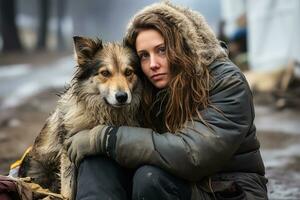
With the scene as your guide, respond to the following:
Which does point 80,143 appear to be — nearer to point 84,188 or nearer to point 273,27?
point 84,188

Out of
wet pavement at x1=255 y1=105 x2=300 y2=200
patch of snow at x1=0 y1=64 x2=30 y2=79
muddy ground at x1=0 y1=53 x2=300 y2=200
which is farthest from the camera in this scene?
patch of snow at x1=0 y1=64 x2=30 y2=79

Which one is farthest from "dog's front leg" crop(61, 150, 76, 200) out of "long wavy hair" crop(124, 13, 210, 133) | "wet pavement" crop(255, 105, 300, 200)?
"wet pavement" crop(255, 105, 300, 200)

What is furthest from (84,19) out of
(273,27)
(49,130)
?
(49,130)

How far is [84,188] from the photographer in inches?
130

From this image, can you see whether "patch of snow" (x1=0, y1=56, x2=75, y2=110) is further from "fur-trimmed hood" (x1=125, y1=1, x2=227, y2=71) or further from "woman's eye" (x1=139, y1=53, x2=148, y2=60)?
"fur-trimmed hood" (x1=125, y1=1, x2=227, y2=71)

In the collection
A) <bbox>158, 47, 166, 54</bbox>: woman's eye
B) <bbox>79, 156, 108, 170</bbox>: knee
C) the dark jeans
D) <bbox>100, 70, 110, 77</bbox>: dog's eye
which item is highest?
<bbox>158, 47, 166, 54</bbox>: woman's eye

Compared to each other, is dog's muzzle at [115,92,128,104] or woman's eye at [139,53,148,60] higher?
woman's eye at [139,53,148,60]

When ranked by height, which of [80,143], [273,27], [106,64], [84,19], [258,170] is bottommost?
[84,19]

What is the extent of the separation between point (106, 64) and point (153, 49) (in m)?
0.48

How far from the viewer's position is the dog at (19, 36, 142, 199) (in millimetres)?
3736

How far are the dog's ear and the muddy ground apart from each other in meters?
2.08

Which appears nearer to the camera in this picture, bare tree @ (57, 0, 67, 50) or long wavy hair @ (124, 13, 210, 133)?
long wavy hair @ (124, 13, 210, 133)

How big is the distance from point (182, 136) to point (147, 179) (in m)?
0.32

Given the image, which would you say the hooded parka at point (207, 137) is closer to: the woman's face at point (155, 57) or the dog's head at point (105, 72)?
the woman's face at point (155, 57)
